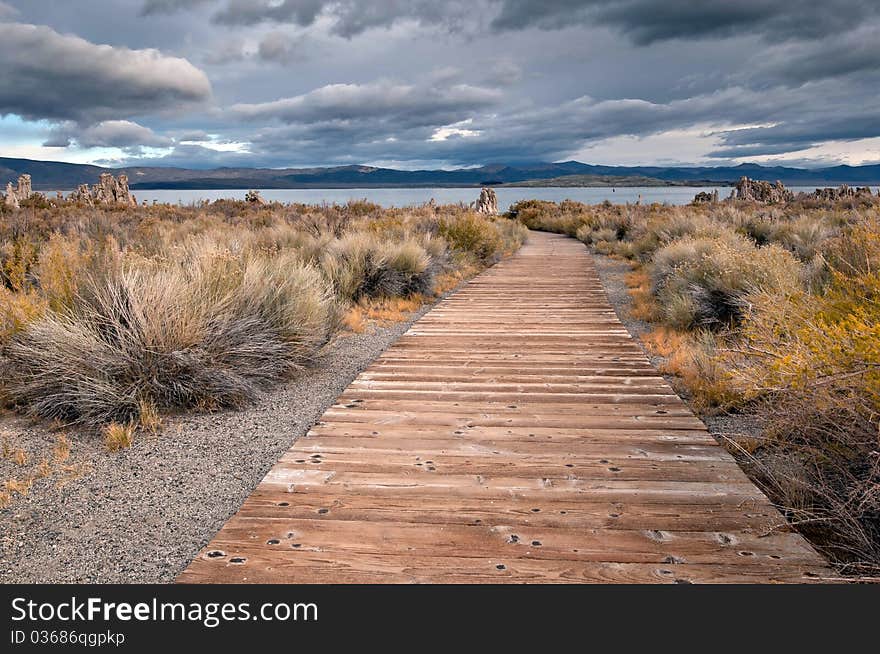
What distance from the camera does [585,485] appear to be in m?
3.35

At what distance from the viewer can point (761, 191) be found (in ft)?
152

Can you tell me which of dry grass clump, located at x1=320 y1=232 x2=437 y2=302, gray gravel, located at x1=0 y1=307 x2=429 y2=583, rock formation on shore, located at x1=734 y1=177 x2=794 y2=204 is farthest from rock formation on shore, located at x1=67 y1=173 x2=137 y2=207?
rock formation on shore, located at x1=734 y1=177 x2=794 y2=204

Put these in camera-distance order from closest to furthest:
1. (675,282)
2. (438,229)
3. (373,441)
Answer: (373,441) < (675,282) < (438,229)

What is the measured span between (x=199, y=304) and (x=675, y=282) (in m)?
6.39

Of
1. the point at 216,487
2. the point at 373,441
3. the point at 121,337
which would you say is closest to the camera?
the point at 216,487

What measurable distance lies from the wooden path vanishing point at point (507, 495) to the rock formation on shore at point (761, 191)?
4277 centimetres

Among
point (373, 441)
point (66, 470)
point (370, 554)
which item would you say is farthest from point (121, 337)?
point (370, 554)

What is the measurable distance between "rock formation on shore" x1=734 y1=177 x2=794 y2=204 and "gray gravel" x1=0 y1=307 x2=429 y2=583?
44180mm

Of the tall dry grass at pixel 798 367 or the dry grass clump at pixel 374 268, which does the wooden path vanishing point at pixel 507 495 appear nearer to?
the tall dry grass at pixel 798 367

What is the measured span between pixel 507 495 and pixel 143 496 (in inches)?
81.6

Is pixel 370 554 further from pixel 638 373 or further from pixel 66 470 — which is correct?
pixel 638 373

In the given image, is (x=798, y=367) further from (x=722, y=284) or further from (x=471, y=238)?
(x=471, y=238)

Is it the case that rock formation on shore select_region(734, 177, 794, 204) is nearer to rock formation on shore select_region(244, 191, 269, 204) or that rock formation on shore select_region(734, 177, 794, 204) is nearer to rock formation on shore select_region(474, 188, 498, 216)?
rock formation on shore select_region(474, 188, 498, 216)

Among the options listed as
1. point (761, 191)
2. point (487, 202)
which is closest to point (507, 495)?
point (487, 202)
